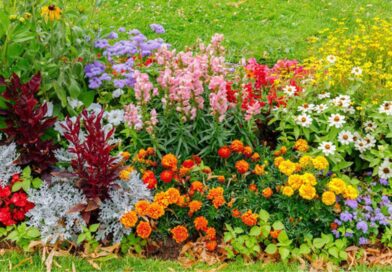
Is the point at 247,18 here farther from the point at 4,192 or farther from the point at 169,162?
the point at 4,192

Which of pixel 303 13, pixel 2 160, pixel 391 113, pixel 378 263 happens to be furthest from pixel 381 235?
pixel 303 13

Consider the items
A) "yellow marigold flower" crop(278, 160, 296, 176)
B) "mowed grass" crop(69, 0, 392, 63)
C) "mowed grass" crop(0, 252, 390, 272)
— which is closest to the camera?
"mowed grass" crop(0, 252, 390, 272)

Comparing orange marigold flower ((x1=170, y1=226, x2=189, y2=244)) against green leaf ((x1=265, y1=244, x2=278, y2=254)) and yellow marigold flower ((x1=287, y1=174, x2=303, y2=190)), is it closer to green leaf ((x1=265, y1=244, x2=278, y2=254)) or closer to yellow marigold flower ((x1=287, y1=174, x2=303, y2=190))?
green leaf ((x1=265, y1=244, x2=278, y2=254))

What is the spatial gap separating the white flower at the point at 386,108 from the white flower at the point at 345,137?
0.33 m

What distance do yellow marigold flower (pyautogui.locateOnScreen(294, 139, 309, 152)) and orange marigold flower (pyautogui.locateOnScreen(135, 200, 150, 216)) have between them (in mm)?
1248

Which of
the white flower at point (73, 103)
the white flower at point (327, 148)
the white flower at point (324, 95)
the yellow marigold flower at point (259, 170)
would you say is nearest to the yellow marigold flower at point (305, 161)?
the white flower at point (327, 148)

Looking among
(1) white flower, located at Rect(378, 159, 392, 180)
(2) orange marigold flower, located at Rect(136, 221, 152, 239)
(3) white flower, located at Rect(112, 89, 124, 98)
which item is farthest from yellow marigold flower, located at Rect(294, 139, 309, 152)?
(3) white flower, located at Rect(112, 89, 124, 98)

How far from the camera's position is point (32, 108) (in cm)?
393

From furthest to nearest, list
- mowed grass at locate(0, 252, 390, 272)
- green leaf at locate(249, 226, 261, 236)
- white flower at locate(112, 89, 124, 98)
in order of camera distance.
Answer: white flower at locate(112, 89, 124, 98) → green leaf at locate(249, 226, 261, 236) → mowed grass at locate(0, 252, 390, 272)

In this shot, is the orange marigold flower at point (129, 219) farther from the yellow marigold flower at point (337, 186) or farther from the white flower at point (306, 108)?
the white flower at point (306, 108)

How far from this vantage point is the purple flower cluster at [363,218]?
153 inches

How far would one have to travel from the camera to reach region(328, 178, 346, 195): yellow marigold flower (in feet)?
12.7

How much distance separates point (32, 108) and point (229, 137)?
1.47 m

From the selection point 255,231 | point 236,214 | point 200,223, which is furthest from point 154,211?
point 255,231
